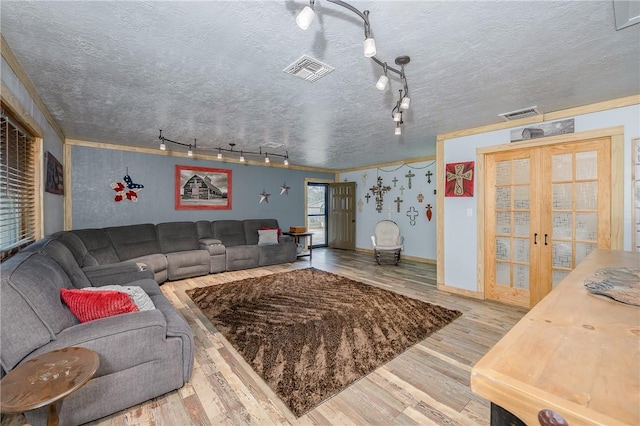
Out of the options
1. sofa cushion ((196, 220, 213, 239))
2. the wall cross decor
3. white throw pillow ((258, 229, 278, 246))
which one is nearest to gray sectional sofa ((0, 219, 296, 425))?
sofa cushion ((196, 220, 213, 239))

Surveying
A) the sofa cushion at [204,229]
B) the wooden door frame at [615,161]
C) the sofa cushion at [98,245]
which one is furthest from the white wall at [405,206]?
the sofa cushion at [98,245]

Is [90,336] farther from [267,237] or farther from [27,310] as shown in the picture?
[267,237]

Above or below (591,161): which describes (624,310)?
below

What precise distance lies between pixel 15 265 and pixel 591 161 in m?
5.09

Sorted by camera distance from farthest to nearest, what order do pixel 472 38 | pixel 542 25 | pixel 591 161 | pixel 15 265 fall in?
pixel 591 161 < pixel 472 38 < pixel 542 25 < pixel 15 265

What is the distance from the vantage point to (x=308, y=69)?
2.14 m

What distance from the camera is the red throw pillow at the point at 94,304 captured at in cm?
179

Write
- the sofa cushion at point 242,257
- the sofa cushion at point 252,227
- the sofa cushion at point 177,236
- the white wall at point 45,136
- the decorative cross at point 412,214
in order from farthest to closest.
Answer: the decorative cross at point 412,214, the sofa cushion at point 252,227, the sofa cushion at point 242,257, the sofa cushion at point 177,236, the white wall at point 45,136

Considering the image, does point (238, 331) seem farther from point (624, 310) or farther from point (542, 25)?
point (542, 25)

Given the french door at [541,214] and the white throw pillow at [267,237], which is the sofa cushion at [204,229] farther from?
the french door at [541,214]

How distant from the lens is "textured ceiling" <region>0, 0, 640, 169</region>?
1.54 metres

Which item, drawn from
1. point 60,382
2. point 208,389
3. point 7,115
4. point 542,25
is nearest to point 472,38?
point 542,25

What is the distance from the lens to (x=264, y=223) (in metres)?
6.45

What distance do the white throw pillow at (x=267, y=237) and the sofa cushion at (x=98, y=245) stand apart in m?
2.53
